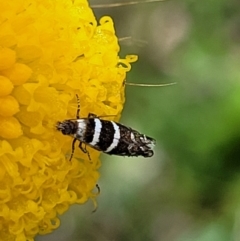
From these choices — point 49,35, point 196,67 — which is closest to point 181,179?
point 196,67

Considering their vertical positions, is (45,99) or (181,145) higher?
(45,99)

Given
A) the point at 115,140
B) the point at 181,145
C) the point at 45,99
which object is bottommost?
the point at 181,145

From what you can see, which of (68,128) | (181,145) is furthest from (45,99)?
(181,145)

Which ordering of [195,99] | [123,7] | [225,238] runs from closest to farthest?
[225,238] → [195,99] → [123,7]

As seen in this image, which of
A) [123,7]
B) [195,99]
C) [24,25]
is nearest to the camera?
[24,25]

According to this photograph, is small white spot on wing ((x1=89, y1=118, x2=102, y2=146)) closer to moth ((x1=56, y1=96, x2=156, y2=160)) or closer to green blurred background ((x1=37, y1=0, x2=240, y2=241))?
moth ((x1=56, y1=96, x2=156, y2=160))

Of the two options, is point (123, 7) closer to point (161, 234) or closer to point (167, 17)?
point (167, 17)

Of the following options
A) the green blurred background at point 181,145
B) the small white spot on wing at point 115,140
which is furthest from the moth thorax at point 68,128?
the green blurred background at point 181,145

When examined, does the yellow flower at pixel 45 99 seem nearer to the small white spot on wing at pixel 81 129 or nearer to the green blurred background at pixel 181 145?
the small white spot on wing at pixel 81 129

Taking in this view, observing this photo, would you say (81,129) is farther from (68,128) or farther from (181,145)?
(181,145)
